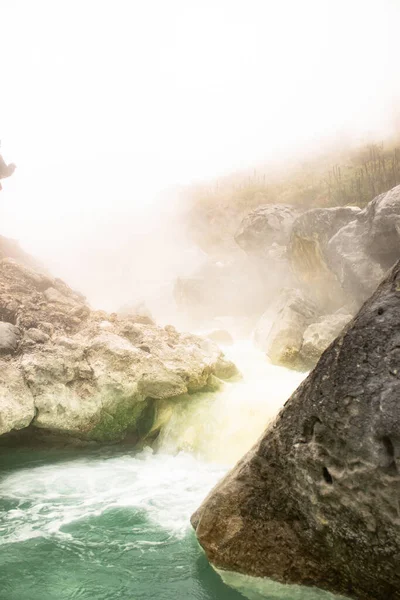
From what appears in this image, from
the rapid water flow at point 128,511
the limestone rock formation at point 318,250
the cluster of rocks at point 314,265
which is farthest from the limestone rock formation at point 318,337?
the rapid water flow at point 128,511

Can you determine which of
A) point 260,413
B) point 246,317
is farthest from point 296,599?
point 246,317

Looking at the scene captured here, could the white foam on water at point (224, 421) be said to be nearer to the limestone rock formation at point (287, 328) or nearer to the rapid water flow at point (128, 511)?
the rapid water flow at point (128, 511)

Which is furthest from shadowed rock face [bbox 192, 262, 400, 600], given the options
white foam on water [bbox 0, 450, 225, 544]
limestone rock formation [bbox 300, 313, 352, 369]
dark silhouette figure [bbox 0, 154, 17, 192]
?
dark silhouette figure [bbox 0, 154, 17, 192]

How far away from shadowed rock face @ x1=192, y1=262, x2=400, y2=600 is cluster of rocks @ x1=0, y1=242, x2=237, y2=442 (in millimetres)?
8743

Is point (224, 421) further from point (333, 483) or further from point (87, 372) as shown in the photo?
point (333, 483)

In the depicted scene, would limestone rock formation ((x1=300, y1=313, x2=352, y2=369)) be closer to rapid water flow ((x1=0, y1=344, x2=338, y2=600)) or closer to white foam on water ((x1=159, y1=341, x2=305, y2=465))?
→ white foam on water ((x1=159, y1=341, x2=305, y2=465))

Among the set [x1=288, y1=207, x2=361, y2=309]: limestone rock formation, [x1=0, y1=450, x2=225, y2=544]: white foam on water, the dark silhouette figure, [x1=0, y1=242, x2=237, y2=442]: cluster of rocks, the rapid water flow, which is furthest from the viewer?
the dark silhouette figure

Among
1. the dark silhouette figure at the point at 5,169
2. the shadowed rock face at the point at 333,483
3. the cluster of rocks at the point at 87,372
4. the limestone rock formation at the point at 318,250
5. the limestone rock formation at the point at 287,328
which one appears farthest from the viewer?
the dark silhouette figure at the point at 5,169

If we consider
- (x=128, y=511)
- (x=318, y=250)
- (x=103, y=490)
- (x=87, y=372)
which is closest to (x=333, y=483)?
(x=128, y=511)

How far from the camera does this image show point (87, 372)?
1465 cm

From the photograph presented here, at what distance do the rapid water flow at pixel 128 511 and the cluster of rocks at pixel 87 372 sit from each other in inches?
41.5

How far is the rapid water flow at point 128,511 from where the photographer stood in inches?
261

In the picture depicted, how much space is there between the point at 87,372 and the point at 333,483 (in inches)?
444

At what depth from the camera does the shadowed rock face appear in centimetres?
461
